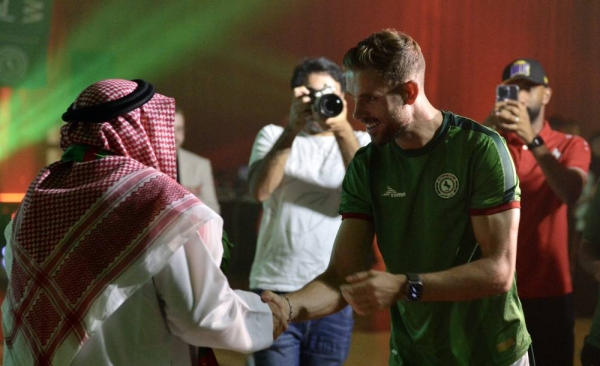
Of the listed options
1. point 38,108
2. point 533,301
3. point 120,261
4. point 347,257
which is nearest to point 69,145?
point 120,261

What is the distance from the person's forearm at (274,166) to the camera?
302 cm

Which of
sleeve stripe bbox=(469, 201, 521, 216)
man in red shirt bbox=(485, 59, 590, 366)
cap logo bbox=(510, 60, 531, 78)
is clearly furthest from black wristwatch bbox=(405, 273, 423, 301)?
cap logo bbox=(510, 60, 531, 78)

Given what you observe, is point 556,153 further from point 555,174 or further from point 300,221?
point 300,221

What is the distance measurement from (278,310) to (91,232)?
534 millimetres

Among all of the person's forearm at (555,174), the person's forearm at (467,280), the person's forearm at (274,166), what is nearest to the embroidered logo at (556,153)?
the person's forearm at (555,174)

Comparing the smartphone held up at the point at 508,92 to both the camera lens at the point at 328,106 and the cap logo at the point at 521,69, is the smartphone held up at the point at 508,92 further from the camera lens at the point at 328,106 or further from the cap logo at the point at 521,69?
the camera lens at the point at 328,106

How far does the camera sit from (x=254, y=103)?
5.59 m

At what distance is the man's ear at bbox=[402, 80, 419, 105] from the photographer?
6.67 ft

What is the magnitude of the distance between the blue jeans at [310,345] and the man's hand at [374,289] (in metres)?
0.91

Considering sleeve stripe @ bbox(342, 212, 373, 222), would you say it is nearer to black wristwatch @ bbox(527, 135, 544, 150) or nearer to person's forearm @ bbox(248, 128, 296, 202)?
person's forearm @ bbox(248, 128, 296, 202)

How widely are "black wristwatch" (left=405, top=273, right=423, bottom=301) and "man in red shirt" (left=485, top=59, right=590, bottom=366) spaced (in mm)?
1481

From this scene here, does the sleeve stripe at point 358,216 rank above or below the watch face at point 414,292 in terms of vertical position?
above

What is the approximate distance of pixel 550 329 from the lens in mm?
3227

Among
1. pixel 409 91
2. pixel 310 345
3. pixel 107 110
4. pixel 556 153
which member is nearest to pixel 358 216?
pixel 409 91
